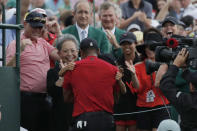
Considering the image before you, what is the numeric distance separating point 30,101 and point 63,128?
0.73 metres

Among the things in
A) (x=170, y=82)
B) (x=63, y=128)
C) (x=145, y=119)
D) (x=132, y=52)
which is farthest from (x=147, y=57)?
(x=170, y=82)

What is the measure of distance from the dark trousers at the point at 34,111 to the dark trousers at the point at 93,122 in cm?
111

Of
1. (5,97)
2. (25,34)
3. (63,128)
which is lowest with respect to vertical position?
(63,128)

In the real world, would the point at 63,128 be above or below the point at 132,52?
below

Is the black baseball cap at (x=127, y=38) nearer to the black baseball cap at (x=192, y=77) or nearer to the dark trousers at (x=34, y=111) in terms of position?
the dark trousers at (x=34, y=111)

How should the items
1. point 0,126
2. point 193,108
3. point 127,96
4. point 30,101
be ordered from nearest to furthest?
point 193,108, point 0,126, point 30,101, point 127,96

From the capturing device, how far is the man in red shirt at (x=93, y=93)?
27.0 feet

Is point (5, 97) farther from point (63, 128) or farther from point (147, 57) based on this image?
point (147, 57)

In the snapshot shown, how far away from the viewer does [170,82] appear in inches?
287

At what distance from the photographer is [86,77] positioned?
8297 mm

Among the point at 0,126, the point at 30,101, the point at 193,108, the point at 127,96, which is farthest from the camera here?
the point at 127,96

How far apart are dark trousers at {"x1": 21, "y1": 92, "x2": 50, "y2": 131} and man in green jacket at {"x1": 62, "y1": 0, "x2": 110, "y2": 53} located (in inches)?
54.6

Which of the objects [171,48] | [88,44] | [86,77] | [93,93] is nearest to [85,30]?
[88,44]

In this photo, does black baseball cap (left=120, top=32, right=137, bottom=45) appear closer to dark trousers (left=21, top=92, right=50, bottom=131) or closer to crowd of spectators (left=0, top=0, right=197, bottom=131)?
crowd of spectators (left=0, top=0, right=197, bottom=131)
